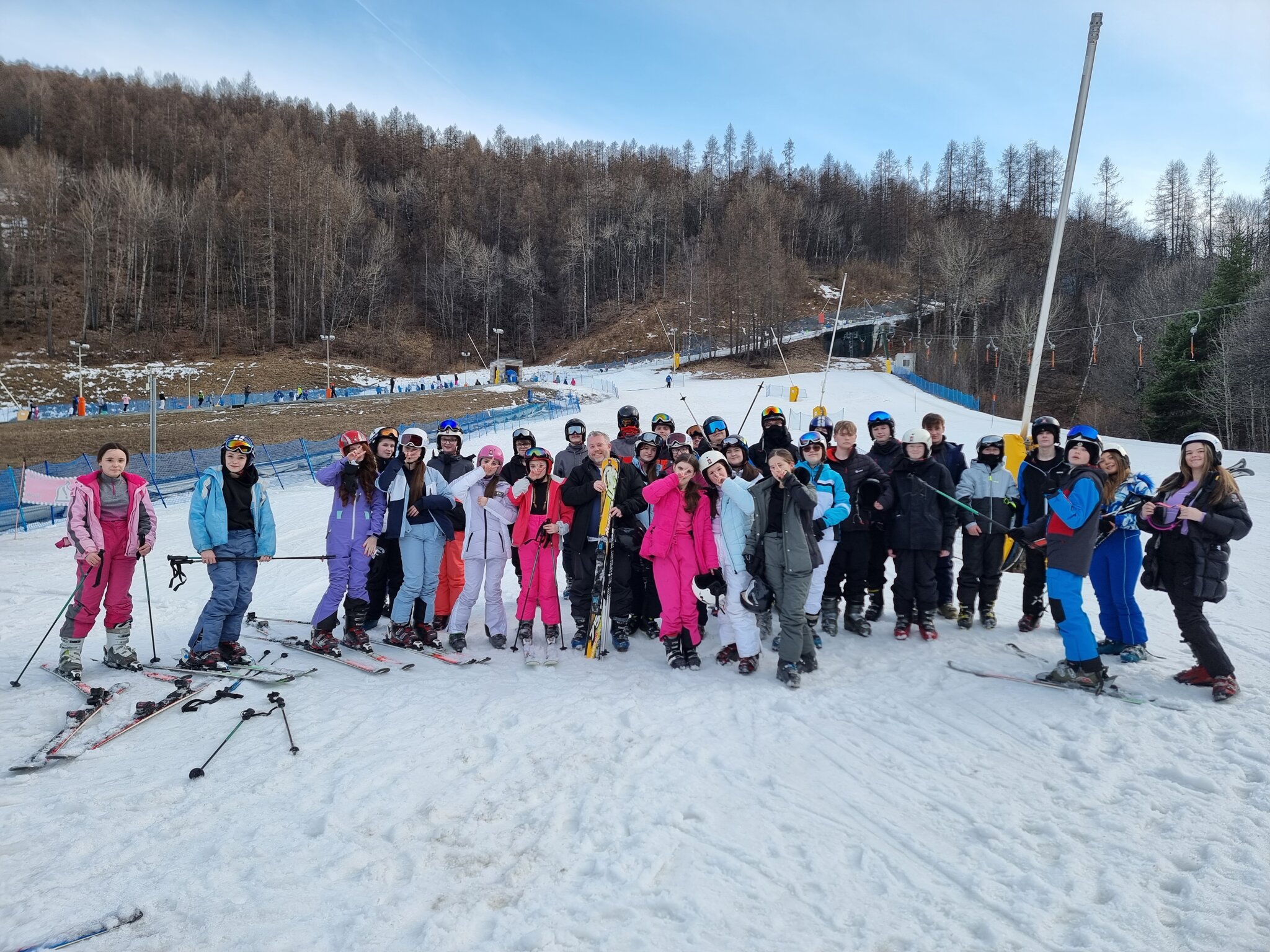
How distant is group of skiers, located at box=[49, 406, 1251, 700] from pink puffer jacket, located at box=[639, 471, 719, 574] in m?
0.02

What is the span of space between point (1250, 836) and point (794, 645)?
2.69 metres

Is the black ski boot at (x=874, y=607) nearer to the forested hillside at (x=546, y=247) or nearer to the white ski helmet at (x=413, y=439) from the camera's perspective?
the white ski helmet at (x=413, y=439)

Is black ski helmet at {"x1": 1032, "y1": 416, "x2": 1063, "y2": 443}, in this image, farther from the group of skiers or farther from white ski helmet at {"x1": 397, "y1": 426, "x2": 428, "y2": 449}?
white ski helmet at {"x1": 397, "y1": 426, "x2": 428, "y2": 449}

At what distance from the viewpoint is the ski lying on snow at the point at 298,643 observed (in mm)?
5434

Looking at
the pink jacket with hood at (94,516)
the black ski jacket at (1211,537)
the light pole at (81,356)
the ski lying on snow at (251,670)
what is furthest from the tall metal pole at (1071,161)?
the light pole at (81,356)

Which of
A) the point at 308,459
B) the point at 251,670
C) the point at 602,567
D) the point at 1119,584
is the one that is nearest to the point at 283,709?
the point at 251,670

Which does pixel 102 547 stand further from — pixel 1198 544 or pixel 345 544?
pixel 1198 544

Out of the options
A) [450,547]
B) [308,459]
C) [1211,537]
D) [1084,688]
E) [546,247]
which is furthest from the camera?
[546,247]

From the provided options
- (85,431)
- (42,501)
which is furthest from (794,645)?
(85,431)

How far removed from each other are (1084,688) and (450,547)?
5579 millimetres

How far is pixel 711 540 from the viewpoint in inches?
222

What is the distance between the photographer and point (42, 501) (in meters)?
11.5

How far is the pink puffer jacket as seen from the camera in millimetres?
5605

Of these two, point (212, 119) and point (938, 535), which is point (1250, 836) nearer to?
point (938, 535)
